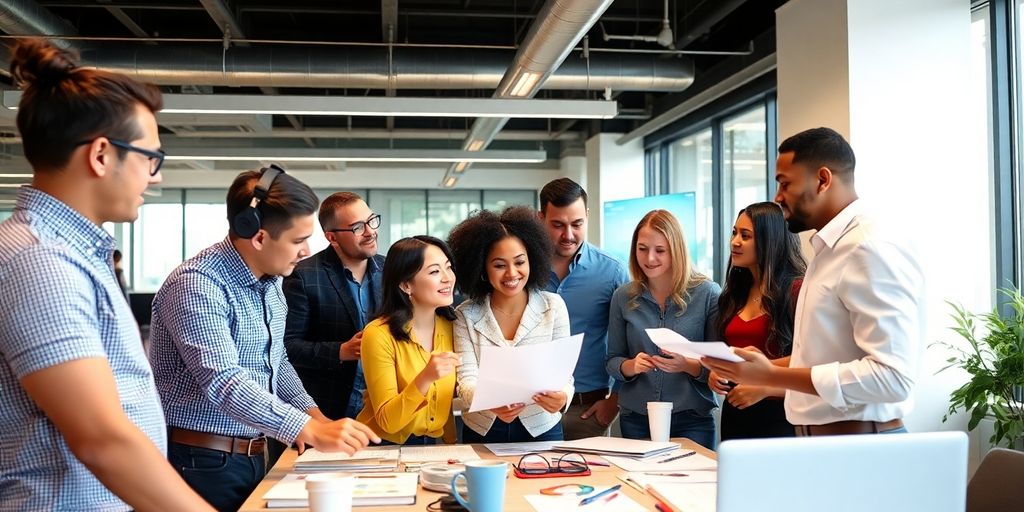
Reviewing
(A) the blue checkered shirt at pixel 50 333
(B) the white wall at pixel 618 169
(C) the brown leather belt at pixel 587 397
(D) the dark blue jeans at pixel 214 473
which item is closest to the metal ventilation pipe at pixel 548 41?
(C) the brown leather belt at pixel 587 397

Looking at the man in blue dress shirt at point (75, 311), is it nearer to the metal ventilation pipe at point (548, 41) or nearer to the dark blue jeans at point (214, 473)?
the dark blue jeans at point (214, 473)

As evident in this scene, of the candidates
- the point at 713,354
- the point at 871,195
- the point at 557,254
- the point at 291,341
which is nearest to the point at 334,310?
the point at 291,341

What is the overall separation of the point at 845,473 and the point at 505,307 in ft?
5.51

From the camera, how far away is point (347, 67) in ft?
24.3

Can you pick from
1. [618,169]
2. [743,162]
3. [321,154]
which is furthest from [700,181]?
[321,154]

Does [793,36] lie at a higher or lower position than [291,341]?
higher

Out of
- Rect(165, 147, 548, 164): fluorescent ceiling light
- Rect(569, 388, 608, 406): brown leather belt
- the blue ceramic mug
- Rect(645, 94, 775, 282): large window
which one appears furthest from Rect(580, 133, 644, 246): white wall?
the blue ceramic mug

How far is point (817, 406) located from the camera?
237cm

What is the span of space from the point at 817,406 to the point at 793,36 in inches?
161

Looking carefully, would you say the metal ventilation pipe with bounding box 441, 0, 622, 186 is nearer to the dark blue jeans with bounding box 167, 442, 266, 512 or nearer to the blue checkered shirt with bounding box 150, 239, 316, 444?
the blue checkered shirt with bounding box 150, 239, 316, 444

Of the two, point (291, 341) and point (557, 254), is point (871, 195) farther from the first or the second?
point (291, 341)

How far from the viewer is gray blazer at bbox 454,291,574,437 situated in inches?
116

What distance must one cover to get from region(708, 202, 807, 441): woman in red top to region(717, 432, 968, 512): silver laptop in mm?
1429

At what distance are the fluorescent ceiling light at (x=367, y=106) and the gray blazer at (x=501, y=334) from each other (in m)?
3.81
